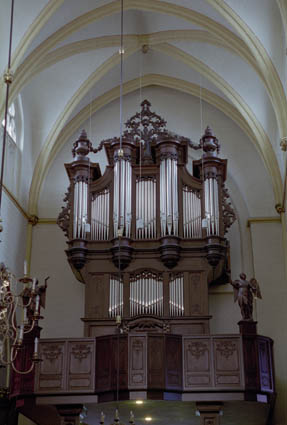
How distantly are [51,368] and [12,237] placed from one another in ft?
16.1

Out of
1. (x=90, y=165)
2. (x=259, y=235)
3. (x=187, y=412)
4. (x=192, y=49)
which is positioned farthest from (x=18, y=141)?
(x=187, y=412)

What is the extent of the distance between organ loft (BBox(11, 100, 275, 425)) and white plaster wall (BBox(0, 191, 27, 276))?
1.52m

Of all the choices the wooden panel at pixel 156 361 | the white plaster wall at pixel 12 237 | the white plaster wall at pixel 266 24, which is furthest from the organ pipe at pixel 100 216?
the white plaster wall at pixel 266 24

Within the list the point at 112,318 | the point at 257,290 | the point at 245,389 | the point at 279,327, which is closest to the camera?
the point at 245,389

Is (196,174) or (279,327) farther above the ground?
(196,174)

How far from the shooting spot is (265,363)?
55.4 ft

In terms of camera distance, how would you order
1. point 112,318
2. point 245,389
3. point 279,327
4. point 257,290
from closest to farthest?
point 245,389 < point 257,290 < point 112,318 < point 279,327

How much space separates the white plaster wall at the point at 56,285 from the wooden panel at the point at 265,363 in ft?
18.9

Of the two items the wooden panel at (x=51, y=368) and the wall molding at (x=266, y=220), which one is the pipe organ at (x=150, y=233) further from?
the wooden panel at (x=51, y=368)

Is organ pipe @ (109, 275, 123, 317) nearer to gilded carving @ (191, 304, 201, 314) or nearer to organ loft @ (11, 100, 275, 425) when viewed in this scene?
organ loft @ (11, 100, 275, 425)

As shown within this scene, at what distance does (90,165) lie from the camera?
66.5 feet

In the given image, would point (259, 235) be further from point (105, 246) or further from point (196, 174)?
point (105, 246)

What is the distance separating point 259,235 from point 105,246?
15.6ft

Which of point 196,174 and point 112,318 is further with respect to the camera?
point 196,174
